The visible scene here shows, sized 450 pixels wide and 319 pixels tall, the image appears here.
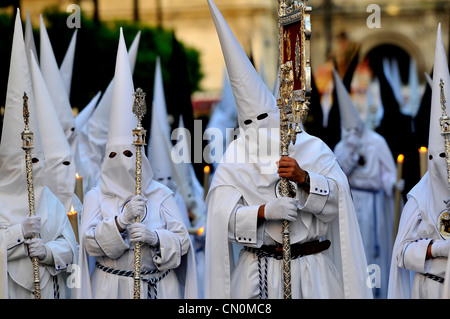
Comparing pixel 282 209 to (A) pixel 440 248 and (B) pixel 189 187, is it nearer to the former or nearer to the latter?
(A) pixel 440 248

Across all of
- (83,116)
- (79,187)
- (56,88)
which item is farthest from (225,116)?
(79,187)

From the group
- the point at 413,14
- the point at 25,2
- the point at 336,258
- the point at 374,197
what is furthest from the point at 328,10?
the point at 336,258

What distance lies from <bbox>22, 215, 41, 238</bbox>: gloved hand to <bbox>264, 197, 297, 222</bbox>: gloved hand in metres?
1.70

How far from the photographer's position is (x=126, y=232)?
716cm

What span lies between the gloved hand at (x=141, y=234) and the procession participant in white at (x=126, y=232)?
0.6 inches

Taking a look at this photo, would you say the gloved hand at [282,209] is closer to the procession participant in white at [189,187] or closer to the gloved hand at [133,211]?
the gloved hand at [133,211]

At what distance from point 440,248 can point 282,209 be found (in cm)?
112

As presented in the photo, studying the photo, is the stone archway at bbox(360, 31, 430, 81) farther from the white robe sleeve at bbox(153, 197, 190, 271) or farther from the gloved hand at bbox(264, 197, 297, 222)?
the gloved hand at bbox(264, 197, 297, 222)

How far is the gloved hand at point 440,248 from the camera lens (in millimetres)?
6633

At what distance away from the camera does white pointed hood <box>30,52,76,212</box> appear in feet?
27.2

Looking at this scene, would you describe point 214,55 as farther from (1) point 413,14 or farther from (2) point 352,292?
(2) point 352,292

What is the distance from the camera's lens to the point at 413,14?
32.9 m

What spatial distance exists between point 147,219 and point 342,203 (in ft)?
4.76

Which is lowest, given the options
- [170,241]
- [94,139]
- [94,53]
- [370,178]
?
[170,241]
